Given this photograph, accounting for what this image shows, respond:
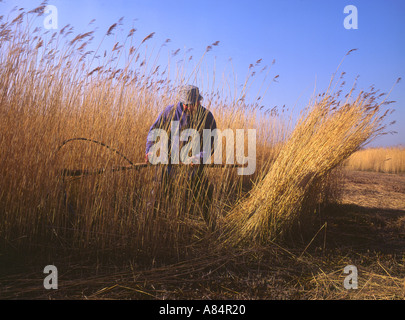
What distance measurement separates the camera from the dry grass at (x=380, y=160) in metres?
8.63

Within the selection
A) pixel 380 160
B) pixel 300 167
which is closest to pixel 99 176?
pixel 300 167

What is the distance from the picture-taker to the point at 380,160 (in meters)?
9.03

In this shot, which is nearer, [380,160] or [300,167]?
[300,167]

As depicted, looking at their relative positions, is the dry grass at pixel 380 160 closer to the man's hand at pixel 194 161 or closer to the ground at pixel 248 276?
the ground at pixel 248 276

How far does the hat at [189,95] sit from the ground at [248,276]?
3.28 feet

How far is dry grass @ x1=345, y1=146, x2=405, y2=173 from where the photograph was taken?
8633 mm

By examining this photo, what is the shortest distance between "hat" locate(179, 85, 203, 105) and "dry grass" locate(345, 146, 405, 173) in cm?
760


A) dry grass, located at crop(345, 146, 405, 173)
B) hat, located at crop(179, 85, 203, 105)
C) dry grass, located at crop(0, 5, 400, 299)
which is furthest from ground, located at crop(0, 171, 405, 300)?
dry grass, located at crop(345, 146, 405, 173)

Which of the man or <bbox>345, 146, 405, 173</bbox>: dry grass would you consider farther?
<bbox>345, 146, 405, 173</bbox>: dry grass

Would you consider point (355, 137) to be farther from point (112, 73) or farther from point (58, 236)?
point (58, 236)

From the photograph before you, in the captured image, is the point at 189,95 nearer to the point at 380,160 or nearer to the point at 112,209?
the point at 112,209

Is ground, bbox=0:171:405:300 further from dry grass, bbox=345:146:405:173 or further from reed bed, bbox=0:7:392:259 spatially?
dry grass, bbox=345:146:405:173

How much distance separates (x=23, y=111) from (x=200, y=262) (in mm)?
1367

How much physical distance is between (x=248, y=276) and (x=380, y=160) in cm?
872
